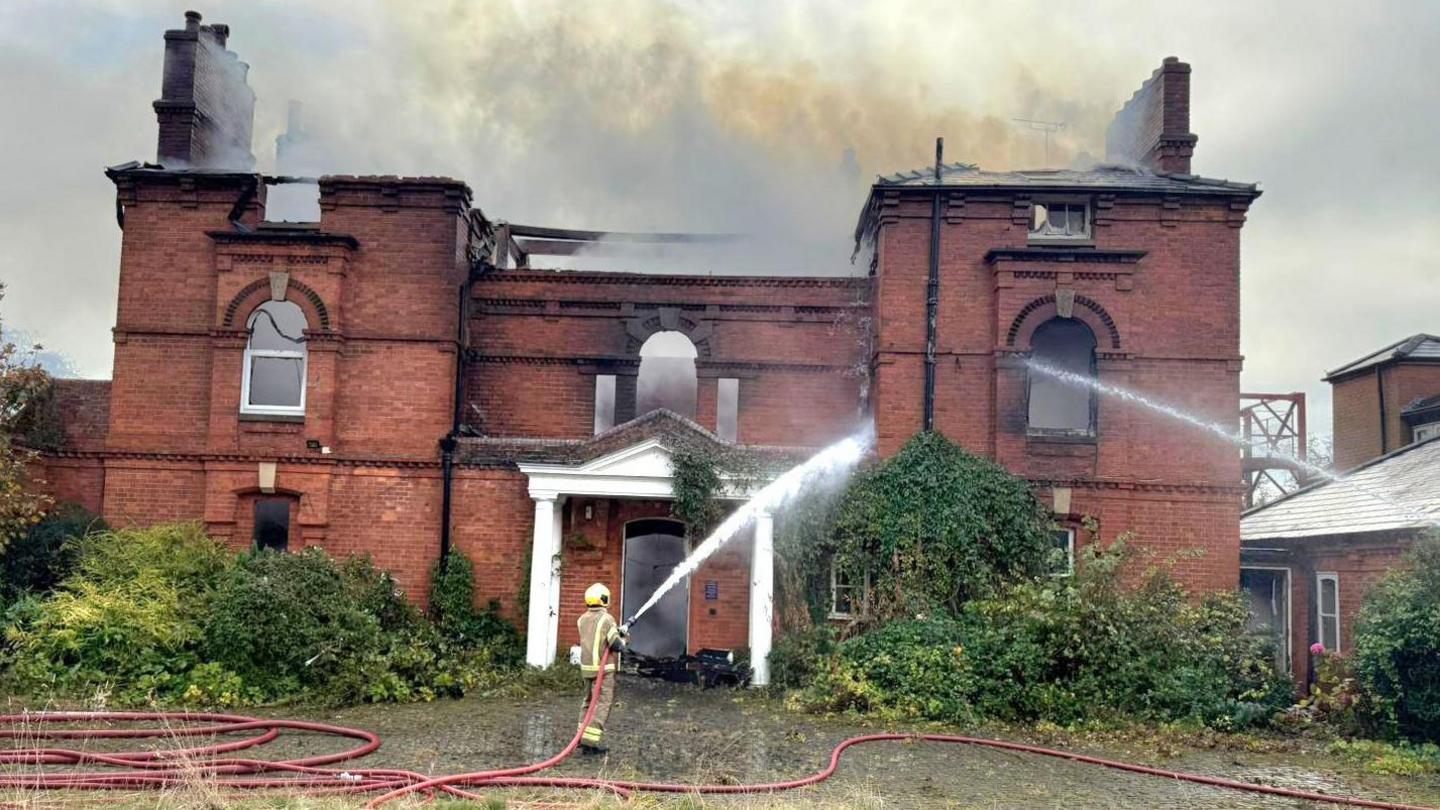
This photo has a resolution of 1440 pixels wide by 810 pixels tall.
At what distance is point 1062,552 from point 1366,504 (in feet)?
21.4

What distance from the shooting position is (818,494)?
664 inches

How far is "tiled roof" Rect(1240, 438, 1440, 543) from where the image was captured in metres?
17.0

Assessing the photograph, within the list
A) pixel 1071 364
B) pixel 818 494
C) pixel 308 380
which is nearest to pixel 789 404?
pixel 818 494

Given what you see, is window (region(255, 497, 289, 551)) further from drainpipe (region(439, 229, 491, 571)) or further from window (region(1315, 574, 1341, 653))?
window (region(1315, 574, 1341, 653))

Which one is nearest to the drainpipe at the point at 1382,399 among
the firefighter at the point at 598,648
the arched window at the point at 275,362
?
the firefighter at the point at 598,648

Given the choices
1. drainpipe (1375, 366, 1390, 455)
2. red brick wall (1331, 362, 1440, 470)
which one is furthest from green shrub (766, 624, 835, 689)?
drainpipe (1375, 366, 1390, 455)

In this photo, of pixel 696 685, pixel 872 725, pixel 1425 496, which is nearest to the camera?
pixel 872 725

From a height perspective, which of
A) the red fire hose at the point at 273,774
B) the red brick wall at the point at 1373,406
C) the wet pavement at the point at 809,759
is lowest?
the wet pavement at the point at 809,759

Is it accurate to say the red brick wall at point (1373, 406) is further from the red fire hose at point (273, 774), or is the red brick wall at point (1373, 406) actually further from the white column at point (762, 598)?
the red fire hose at point (273, 774)

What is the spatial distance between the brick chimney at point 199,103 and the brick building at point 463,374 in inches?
42.2

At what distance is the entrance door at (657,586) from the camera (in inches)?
731

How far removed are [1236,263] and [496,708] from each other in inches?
532

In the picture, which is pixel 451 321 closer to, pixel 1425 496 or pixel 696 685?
pixel 696 685

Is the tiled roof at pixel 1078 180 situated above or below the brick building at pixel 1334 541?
above
